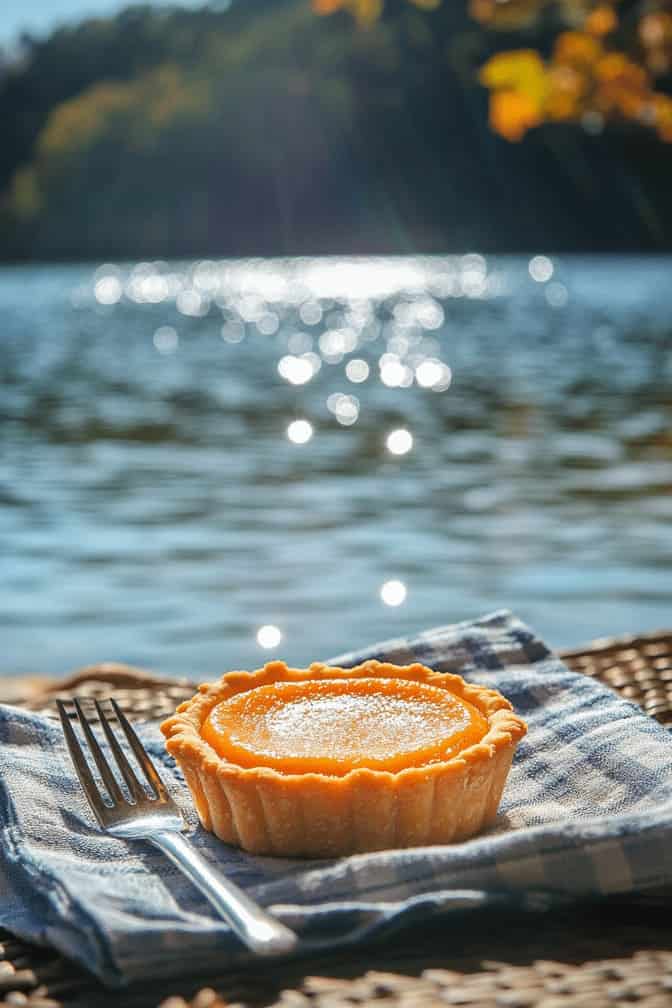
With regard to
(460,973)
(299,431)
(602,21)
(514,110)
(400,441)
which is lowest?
(460,973)

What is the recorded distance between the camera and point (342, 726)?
216cm

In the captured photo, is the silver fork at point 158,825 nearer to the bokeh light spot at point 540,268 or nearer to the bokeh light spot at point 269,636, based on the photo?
the bokeh light spot at point 269,636

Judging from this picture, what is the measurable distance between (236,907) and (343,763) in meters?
0.38

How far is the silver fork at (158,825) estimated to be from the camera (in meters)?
1.64

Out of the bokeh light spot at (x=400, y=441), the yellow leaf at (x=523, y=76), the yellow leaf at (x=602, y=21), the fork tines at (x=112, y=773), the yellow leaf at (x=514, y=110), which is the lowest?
the fork tines at (x=112, y=773)

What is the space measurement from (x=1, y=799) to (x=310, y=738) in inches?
20.9

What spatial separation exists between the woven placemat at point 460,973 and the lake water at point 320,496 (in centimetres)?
658

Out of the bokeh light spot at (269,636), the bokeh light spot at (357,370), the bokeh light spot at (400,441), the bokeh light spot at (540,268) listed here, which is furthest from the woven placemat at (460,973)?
the bokeh light spot at (540,268)

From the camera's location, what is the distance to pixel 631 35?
5.11m

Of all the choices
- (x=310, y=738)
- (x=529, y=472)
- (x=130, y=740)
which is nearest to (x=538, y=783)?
(x=310, y=738)

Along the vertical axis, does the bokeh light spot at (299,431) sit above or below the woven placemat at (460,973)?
above

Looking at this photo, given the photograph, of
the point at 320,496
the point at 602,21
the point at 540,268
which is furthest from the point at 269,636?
the point at 540,268

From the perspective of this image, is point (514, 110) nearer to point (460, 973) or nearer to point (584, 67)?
point (584, 67)

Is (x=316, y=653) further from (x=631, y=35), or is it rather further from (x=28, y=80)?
(x=28, y=80)
